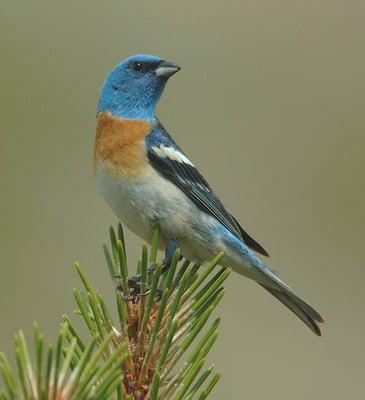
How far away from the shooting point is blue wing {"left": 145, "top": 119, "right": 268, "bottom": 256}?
289 centimetres

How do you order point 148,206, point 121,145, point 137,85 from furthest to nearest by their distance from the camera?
point 137,85 → point 121,145 → point 148,206

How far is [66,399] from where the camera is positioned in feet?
3.87

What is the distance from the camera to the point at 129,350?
1.60 metres

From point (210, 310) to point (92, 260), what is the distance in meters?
3.80

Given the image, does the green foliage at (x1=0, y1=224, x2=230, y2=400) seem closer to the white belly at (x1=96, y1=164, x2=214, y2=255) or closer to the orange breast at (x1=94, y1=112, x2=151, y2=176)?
the white belly at (x1=96, y1=164, x2=214, y2=255)

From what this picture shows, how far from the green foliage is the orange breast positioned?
84cm

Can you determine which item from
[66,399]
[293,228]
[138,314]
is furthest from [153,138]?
[293,228]

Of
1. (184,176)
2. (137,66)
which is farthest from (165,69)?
(184,176)

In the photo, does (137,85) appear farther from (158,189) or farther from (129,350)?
(129,350)

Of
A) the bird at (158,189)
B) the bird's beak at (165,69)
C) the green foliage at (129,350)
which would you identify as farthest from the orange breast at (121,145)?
the green foliage at (129,350)

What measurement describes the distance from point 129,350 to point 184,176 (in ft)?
4.55

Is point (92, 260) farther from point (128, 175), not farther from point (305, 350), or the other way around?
point (128, 175)

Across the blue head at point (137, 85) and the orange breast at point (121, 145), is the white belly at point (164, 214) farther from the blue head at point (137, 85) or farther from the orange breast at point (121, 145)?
the blue head at point (137, 85)

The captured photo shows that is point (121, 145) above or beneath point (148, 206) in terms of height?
above
